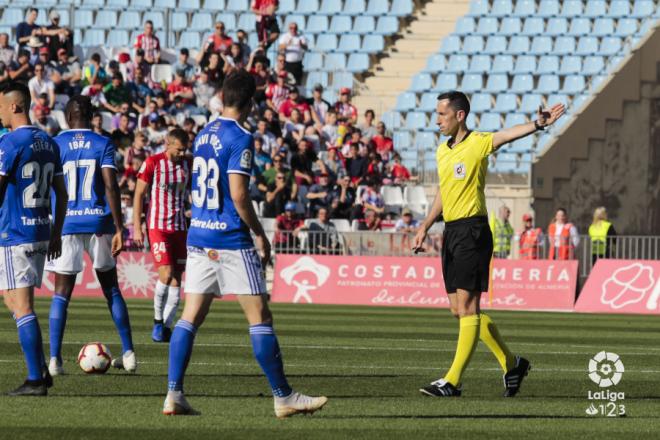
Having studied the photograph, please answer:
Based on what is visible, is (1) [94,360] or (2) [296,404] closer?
(2) [296,404]

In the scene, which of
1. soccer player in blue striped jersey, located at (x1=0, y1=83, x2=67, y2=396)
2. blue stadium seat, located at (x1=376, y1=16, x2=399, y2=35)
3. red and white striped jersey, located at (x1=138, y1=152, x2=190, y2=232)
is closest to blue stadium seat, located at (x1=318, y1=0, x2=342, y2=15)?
blue stadium seat, located at (x1=376, y1=16, x2=399, y2=35)

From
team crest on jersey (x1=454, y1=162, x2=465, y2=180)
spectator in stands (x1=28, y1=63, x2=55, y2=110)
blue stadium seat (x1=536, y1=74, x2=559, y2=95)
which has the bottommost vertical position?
team crest on jersey (x1=454, y1=162, x2=465, y2=180)

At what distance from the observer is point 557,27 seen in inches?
1437

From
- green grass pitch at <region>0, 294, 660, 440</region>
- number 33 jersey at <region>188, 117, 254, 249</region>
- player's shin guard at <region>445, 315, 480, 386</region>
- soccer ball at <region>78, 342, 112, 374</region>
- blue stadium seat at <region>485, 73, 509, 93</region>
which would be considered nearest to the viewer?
green grass pitch at <region>0, 294, 660, 440</region>

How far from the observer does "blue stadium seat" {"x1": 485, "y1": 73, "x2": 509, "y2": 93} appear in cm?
3531

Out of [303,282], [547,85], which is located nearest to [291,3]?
[547,85]

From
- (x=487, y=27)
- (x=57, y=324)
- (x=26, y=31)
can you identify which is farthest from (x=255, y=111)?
(x=57, y=324)

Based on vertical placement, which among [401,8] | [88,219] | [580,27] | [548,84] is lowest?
[88,219]

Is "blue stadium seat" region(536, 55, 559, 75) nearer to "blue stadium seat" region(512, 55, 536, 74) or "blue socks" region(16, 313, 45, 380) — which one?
"blue stadium seat" region(512, 55, 536, 74)

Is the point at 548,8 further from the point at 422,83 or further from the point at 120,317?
the point at 120,317

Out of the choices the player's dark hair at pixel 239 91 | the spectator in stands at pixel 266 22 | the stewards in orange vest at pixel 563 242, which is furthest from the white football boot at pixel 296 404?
the spectator in stands at pixel 266 22

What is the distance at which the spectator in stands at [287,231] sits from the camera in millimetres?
26656

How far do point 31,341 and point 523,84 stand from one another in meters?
27.1

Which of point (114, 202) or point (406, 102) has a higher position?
point (406, 102)
